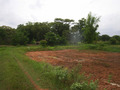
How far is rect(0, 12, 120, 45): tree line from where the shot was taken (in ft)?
72.2

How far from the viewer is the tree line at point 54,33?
2200 cm

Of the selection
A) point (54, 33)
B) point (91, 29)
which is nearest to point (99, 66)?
point (91, 29)

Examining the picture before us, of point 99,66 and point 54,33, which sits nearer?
point 99,66

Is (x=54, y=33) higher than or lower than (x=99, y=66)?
higher

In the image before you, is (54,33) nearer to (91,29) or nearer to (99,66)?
(91,29)

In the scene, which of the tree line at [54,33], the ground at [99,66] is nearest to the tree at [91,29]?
the tree line at [54,33]

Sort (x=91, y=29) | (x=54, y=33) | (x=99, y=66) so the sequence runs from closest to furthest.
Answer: (x=99, y=66)
(x=91, y=29)
(x=54, y=33)

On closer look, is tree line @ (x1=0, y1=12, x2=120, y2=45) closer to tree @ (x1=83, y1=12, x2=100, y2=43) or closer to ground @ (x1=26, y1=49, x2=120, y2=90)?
tree @ (x1=83, y1=12, x2=100, y2=43)

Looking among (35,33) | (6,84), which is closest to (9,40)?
(35,33)

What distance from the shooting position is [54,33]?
112ft

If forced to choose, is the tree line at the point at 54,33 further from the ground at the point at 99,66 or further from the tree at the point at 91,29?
the ground at the point at 99,66

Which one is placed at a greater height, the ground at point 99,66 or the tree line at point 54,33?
the tree line at point 54,33

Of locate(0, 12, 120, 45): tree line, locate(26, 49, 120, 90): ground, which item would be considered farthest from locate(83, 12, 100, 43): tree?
locate(26, 49, 120, 90): ground

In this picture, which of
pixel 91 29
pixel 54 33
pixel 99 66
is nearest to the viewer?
pixel 99 66
